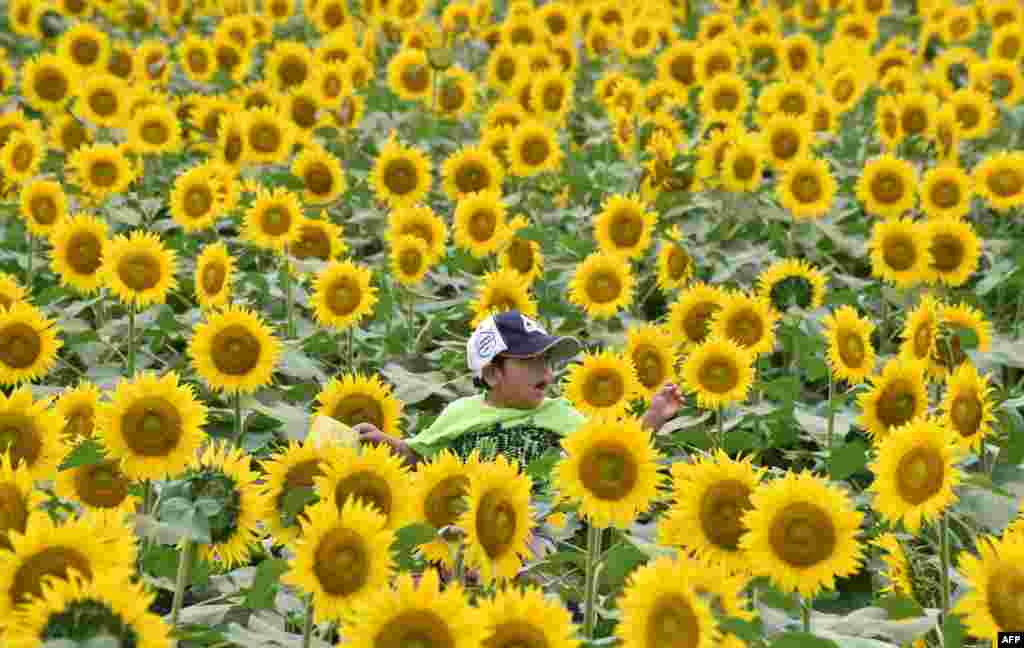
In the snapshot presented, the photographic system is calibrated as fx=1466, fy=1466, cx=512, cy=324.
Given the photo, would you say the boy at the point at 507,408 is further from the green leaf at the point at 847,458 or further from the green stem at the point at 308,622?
the green stem at the point at 308,622

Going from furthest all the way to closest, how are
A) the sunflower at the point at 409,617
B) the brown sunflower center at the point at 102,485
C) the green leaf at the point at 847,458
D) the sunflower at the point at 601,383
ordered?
the sunflower at the point at 601,383
the green leaf at the point at 847,458
the brown sunflower center at the point at 102,485
the sunflower at the point at 409,617

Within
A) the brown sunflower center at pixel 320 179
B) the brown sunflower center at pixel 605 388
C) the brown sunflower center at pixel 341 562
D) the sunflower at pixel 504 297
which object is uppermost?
the brown sunflower center at pixel 320 179

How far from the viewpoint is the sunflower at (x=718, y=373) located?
15.7 feet

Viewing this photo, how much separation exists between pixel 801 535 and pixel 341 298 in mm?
2940

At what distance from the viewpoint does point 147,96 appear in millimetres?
8570

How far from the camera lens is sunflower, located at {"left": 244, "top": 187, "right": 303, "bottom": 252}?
256 inches

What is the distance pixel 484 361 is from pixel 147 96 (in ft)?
15.6

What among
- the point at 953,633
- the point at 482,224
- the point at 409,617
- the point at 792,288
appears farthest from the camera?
the point at 482,224

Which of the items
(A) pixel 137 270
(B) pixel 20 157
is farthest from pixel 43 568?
(B) pixel 20 157

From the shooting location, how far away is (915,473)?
3586 mm

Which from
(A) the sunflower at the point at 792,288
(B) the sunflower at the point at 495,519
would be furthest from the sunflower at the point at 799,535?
(A) the sunflower at the point at 792,288

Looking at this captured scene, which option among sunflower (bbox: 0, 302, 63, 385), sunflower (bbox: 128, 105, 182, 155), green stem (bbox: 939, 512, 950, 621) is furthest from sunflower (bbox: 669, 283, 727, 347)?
sunflower (bbox: 128, 105, 182, 155)

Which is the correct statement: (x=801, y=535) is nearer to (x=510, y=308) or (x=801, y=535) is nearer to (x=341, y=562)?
(x=341, y=562)

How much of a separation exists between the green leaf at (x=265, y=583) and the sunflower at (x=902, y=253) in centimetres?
361
